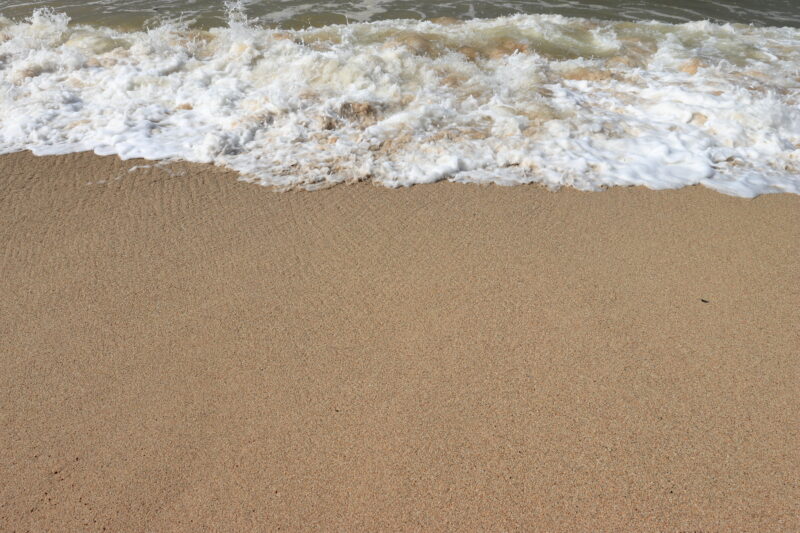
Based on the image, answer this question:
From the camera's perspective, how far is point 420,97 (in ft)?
17.2

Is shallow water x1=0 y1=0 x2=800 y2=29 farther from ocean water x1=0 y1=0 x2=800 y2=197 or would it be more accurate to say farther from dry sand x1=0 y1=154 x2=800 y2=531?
dry sand x1=0 y1=154 x2=800 y2=531

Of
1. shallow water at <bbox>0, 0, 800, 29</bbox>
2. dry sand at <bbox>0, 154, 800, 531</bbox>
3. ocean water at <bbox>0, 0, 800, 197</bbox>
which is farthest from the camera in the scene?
shallow water at <bbox>0, 0, 800, 29</bbox>

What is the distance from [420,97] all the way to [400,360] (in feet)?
10.6

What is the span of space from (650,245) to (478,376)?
1477 mm

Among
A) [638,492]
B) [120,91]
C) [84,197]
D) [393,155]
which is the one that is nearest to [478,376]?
Answer: [638,492]

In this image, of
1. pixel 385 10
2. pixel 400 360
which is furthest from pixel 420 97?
pixel 385 10

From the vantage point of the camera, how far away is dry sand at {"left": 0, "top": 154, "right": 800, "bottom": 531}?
83.5 inches

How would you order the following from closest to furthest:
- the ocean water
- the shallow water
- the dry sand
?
the dry sand → the ocean water → the shallow water

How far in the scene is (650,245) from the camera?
11.0 ft

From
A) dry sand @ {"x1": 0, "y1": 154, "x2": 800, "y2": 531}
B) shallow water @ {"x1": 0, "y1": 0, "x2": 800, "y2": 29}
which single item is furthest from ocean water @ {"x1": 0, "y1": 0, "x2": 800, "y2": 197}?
dry sand @ {"x1": 0, "y1": 154, "x2": 800, "y2": 531}

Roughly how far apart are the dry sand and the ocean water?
1.66 feet

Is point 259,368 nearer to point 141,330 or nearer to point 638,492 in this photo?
point 141,330

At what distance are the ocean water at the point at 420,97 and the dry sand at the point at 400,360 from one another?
505 mm

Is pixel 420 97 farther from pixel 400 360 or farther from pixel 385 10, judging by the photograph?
pixel 385 10
